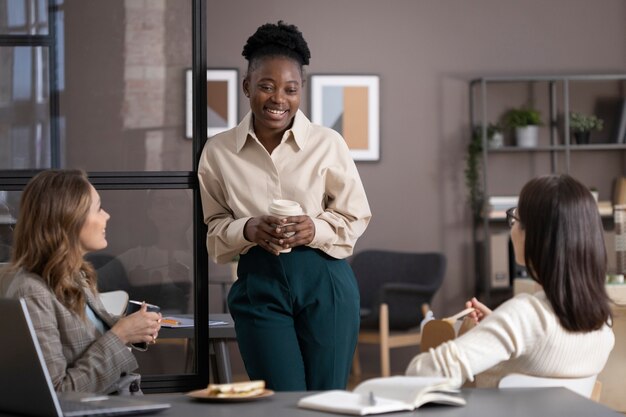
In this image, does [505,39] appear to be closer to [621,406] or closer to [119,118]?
[621,406]

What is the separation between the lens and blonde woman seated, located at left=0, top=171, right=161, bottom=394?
6.43 feet

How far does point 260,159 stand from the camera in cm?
248

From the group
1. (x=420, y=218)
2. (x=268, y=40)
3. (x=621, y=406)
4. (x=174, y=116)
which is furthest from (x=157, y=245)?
(x=420, y=218)

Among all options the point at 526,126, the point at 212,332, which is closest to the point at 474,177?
the point at 526,126

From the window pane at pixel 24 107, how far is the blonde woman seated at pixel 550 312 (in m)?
1.39

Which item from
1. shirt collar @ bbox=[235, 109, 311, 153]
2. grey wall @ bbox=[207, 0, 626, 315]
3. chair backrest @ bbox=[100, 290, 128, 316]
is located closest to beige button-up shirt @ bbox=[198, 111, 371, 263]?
shirt collar @ bbox=[235, 109, 311, 153]

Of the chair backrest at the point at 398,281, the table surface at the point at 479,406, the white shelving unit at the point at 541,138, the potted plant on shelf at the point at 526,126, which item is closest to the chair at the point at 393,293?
the chair backrest at the point at 398,281

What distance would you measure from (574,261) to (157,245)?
4.34 ft

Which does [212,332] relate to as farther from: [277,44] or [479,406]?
[479,406]

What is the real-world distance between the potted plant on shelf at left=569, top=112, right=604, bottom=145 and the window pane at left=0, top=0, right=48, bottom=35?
4.79 m

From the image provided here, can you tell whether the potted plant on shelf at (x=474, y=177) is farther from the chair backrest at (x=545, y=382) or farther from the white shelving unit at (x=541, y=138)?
the chair backrest at (x=545, y=382)

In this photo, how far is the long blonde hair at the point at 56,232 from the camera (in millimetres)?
2037

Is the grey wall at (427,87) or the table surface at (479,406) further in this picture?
the grey wall at (427,87)

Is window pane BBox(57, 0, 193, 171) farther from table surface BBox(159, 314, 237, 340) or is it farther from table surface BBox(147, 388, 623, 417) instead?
table surface BBox(147, 388, 623, 417)
